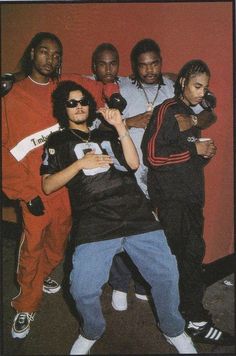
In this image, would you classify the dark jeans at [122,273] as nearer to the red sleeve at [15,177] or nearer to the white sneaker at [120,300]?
the white sneaker at [120,300]

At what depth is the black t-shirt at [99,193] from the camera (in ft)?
7.18

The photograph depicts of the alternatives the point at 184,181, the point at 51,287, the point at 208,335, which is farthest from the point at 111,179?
the point at 51,287

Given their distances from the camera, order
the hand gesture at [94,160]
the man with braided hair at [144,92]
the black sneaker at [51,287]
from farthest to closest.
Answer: the black sneaker at [51,287]
the man with braided hair at [144,92]
the hand gesture at [94,160]

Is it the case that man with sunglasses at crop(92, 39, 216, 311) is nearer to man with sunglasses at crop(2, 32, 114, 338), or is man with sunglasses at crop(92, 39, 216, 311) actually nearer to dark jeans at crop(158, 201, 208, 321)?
man with sunglasses at crop(2, 32, 114, 338)

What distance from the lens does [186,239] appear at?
8.28 ft

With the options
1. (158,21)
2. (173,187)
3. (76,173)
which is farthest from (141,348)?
(158,21)

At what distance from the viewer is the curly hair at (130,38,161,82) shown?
276cm

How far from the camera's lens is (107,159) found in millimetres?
2213

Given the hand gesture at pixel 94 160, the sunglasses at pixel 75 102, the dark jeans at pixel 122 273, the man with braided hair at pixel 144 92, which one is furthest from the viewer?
the dark jeans at pixel 122 273

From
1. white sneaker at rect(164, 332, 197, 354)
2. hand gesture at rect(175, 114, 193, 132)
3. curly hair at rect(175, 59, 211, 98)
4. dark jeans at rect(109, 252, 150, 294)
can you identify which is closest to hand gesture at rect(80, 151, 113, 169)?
hand gesture at rect(175, 114, 193, 132)

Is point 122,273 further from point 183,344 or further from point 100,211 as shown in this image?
point 100,211

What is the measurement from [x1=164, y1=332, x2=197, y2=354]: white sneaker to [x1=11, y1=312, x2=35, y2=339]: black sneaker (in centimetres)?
113

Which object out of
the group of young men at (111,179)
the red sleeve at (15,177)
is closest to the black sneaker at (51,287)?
the group of young men at (111,179)

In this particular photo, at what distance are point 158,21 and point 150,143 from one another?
1176mm
